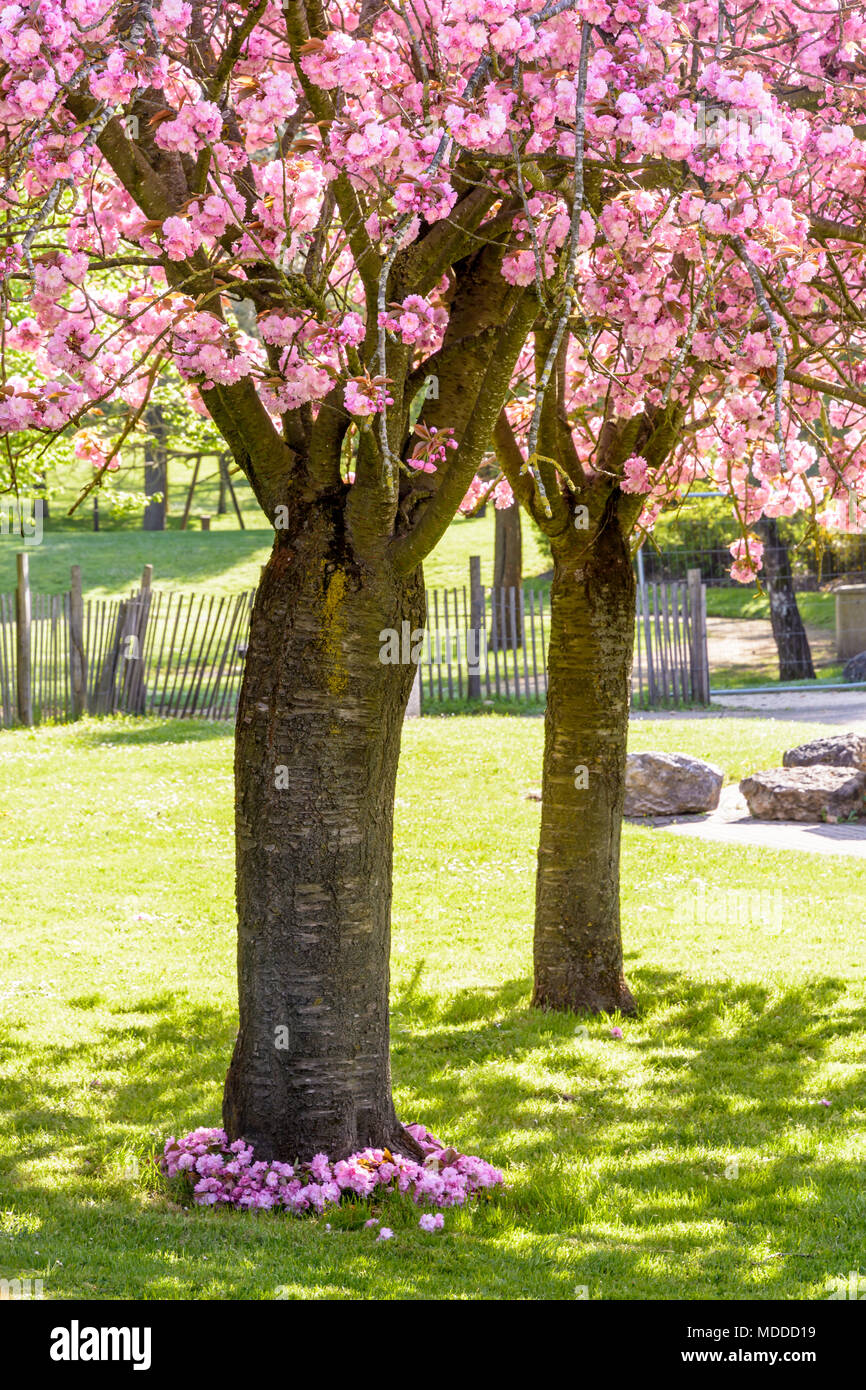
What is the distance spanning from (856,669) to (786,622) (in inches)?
50.0

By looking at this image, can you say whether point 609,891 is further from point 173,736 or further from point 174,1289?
point 173,736

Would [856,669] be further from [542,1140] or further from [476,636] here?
[542,1140]

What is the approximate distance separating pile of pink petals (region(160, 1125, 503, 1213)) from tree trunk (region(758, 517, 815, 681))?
55.7 feet

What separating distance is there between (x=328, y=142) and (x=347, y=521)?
123cm

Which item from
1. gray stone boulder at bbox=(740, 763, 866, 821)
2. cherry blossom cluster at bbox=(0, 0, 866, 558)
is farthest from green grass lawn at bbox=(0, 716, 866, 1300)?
cherry blossom cluster at bbox=(0, 0, 866, 558)

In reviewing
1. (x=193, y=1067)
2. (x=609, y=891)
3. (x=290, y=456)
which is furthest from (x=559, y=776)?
(x=290, y=456)

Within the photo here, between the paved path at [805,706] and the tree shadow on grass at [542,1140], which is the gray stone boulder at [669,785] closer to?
the tree shadow on grass at [542,1140]

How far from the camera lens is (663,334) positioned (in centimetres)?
506

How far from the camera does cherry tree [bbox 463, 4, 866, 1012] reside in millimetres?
4414

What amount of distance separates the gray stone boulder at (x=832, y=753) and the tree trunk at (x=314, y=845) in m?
8.70

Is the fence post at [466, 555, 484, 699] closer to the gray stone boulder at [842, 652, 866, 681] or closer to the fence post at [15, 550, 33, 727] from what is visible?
the fence post at [15, 550, 33, 727]

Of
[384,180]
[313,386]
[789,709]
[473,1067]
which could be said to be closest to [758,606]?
[789,709]

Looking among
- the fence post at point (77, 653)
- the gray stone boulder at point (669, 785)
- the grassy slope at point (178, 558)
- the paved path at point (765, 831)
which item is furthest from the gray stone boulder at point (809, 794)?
the grassy slope at point (178, 558)

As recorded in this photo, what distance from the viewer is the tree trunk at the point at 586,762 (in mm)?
6938
